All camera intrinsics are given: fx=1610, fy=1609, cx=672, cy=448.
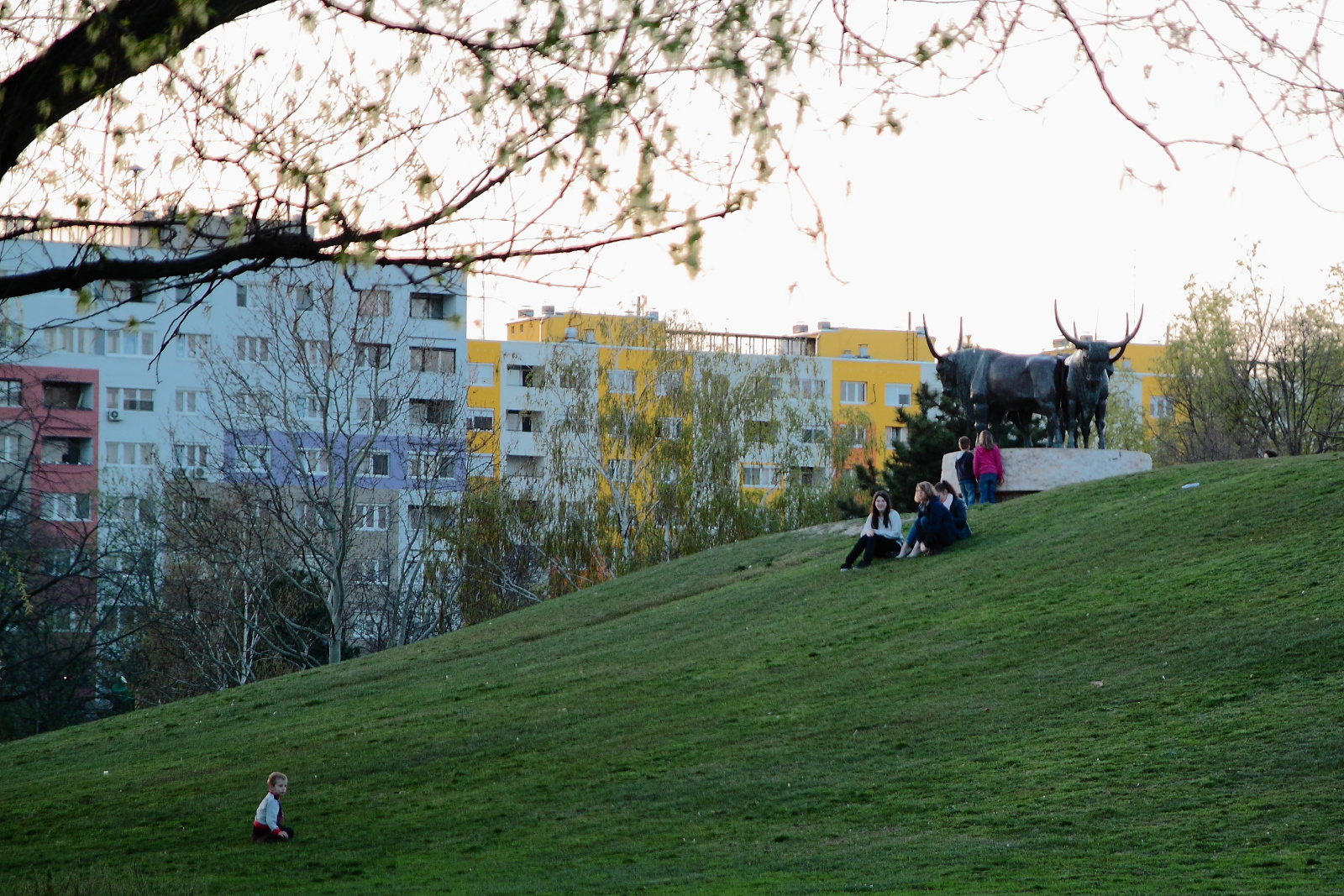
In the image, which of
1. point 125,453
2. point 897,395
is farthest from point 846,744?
point 897,395

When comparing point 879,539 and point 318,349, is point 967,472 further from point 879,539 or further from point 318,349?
point 318,349

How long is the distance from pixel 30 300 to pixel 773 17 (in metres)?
85.3

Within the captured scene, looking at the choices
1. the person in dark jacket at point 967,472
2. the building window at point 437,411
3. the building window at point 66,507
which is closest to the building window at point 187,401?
the building window at point 66,507

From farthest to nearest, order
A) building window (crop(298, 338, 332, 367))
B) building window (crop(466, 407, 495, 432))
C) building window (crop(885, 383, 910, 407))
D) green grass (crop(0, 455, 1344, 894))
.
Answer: building window (crop(885, 383, 910, 407)) < building window (crop(466, 407, 495, 432)) < building window (crop(298, 338, 332, 367)) < green grass (crop(0, 455, 1344, 894))

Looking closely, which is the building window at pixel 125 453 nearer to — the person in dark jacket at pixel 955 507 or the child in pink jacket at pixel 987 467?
the child in pink jacket at pixel 987 467

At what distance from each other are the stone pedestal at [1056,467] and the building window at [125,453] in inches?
2577

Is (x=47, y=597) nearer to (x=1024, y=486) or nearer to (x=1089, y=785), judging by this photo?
(x=1024, y=486)

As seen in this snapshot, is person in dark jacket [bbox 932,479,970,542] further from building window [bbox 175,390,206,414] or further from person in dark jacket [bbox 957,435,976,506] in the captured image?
building window [bbox 175,390,206,414]

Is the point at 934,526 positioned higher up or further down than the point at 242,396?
further down

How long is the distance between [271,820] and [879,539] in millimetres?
13973

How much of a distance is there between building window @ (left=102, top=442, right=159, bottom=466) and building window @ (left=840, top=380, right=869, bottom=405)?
46833 millimetres

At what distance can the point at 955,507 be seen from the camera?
2753cm

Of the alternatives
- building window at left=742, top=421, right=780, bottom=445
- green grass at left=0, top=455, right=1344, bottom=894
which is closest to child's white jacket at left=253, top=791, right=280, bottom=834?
green grass at left=0, top=455, right=1344, bottom=894

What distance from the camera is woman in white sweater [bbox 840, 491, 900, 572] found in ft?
89.2
